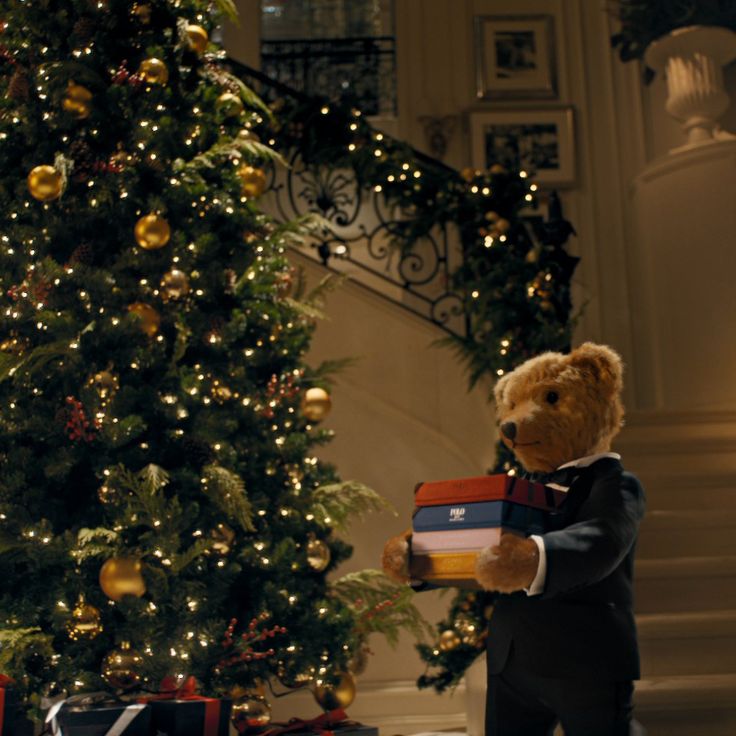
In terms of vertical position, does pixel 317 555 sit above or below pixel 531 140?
below

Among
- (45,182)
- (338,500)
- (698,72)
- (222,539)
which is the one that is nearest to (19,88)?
(45,182)

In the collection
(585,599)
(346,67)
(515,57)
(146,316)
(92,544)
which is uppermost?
(346,67)

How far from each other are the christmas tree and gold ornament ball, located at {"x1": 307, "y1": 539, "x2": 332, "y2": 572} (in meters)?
0.01

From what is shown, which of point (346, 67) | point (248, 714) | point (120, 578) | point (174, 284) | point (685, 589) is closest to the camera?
point (120, 578)

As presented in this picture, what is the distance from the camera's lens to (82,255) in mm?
3301

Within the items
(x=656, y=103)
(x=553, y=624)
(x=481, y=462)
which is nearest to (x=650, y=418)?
(x=481, y=462)

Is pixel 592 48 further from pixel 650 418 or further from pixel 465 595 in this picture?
pixel 465 595

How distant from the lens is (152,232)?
3238 millimetres

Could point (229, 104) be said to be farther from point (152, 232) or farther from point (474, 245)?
point (474, 245)

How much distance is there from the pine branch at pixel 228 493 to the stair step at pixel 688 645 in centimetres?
133

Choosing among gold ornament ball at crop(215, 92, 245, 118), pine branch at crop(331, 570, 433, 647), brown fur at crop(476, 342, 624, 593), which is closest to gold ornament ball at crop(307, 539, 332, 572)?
pine branch at crop(331, 570, 433, 647)

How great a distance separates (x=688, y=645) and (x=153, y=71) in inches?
97.4

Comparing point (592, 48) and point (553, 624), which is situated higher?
point (592, 48)

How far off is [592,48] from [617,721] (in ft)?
19.0
